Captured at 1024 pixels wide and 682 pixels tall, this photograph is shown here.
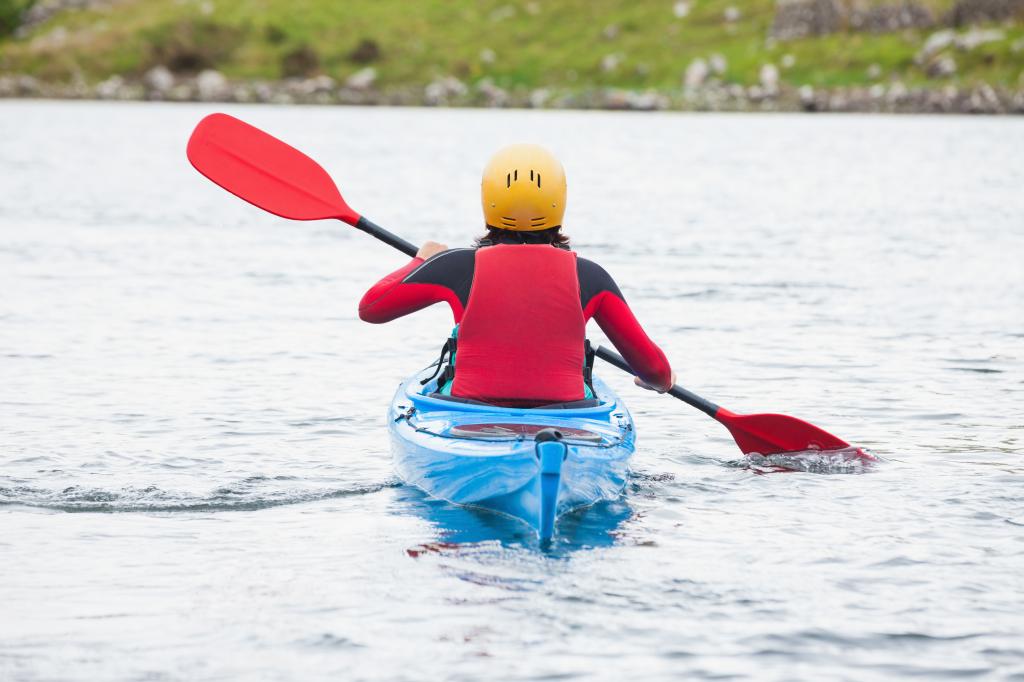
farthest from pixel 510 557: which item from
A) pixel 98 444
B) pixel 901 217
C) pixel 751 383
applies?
pixel 901 217

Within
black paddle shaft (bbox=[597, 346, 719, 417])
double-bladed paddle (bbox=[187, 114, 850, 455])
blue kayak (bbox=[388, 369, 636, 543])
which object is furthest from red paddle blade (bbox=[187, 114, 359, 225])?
blue kayak (bbox=[388, 369, 636, 543])

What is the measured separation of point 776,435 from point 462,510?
2.69 metres

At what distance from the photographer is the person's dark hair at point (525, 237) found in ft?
23.8

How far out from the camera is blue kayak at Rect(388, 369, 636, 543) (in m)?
6.78

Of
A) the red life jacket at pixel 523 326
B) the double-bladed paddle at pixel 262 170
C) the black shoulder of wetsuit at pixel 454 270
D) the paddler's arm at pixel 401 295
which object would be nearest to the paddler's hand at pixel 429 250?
the paddler's arm at pixel 401 295

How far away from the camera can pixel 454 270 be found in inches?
287

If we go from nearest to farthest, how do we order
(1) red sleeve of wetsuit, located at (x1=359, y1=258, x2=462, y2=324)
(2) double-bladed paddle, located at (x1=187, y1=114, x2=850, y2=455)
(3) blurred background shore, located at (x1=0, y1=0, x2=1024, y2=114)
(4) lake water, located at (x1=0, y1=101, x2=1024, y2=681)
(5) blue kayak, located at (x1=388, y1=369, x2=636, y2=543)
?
(4) lake water, located at (x1=0, y1=101, x2=1024, y2=681), (5) blue kayak, located at (x1=388, y1=369, x2=636, y2=543), (1) red sleeve of wetsuit, located at (x1=359, y1=258, x2=462, y2=324), (2) double-bladed paddle, located at (x1=187, y1=114, x2=850, y2=455), (3) blurred background shore, located at (x1=0, y1=0, x2=1024, y2=114)

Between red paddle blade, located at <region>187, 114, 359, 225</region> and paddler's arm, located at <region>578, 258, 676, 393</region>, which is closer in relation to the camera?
paddler's arm, located at <region>578, 258, 676, 393</region>

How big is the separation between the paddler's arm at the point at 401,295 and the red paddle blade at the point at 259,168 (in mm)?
2439

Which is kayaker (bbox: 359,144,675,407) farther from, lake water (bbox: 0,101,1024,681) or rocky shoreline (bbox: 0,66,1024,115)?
rocky shoreline (bbox: 0,66,1024,115)

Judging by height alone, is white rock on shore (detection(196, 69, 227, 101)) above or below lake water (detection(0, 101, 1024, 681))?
above

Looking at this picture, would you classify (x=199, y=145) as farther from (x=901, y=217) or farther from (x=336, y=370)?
(x=901, y=217)

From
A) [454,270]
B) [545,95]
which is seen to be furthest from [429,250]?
[545,95]

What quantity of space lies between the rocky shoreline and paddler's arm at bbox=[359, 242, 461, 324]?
236 feet
